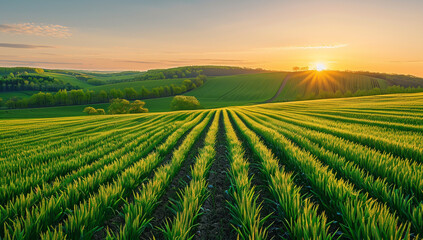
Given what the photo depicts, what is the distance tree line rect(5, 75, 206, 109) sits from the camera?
87.0 metres

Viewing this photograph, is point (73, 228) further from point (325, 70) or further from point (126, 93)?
point (325, 70)

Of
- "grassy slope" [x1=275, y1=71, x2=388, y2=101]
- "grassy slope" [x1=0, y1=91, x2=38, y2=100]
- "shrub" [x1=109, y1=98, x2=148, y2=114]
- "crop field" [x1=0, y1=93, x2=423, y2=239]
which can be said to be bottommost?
"shrub" [x1=109, y1=98, x2=148, y2=114]

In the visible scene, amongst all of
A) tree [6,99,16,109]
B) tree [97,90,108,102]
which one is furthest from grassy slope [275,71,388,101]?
tree [6,99,16,109]

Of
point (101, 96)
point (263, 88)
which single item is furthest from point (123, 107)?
point (263, 88)

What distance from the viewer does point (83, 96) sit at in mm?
96188

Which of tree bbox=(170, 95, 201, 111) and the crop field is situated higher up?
the crop field

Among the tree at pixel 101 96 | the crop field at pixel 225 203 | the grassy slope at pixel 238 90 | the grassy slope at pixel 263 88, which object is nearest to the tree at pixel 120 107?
the grassy slope at pixel 263 88

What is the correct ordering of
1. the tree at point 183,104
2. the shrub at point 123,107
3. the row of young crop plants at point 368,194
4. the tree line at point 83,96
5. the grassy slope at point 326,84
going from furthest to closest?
the grassy slope at point 326,84 < the tree line at point 83,96 < the tree at point 183,104 < the shrub at point 123,107 < the row of young crop plants at point 368,194

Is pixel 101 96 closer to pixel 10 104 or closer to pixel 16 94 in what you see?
pixel 10 104

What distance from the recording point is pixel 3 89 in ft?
368

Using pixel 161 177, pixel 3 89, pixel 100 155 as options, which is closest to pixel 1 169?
pixel 100 155

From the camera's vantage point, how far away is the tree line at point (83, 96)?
285ft

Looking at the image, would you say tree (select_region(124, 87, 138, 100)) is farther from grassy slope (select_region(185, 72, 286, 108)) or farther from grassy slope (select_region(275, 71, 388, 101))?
grassy slope (select_region(275, 71, 388, 101))

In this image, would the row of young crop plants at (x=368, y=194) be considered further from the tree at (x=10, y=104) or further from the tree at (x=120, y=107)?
the tree at (x=10, y=104)
